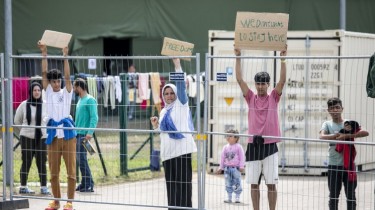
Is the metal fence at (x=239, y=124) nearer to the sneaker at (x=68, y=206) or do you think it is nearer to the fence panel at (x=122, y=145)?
the fence panel at (x=122, y=145)

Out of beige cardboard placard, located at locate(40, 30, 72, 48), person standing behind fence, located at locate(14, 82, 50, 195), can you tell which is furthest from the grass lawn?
beige cardboard placard, located at locate(40, 30, 72, 48)

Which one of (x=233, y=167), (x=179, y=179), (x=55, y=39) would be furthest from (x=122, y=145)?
(x=179, y=179)

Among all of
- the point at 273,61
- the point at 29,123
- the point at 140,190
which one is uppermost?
the point at 273,61

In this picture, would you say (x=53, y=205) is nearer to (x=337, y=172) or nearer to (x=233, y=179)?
(x=233, y=179)

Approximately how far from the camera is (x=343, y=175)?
10266 millimetres

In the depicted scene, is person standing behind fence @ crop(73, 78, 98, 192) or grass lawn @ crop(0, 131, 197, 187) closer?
person standing behind fence @ crop(73, 78, 98, 192)

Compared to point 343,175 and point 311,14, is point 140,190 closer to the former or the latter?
point 343,175

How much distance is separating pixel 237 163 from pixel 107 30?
1458 centimetres

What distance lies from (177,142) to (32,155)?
3.87 m

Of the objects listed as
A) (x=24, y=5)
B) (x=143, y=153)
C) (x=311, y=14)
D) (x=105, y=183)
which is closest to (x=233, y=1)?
(x=311, y=14)

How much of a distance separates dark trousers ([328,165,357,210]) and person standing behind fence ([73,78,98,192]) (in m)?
3.64

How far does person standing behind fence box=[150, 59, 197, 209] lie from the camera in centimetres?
1054

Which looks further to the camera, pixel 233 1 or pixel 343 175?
pixel 233 1

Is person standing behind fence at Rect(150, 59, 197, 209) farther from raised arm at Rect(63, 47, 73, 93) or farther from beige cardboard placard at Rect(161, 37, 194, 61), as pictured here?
raised arm at Rect(63, 47, 73, 93)
